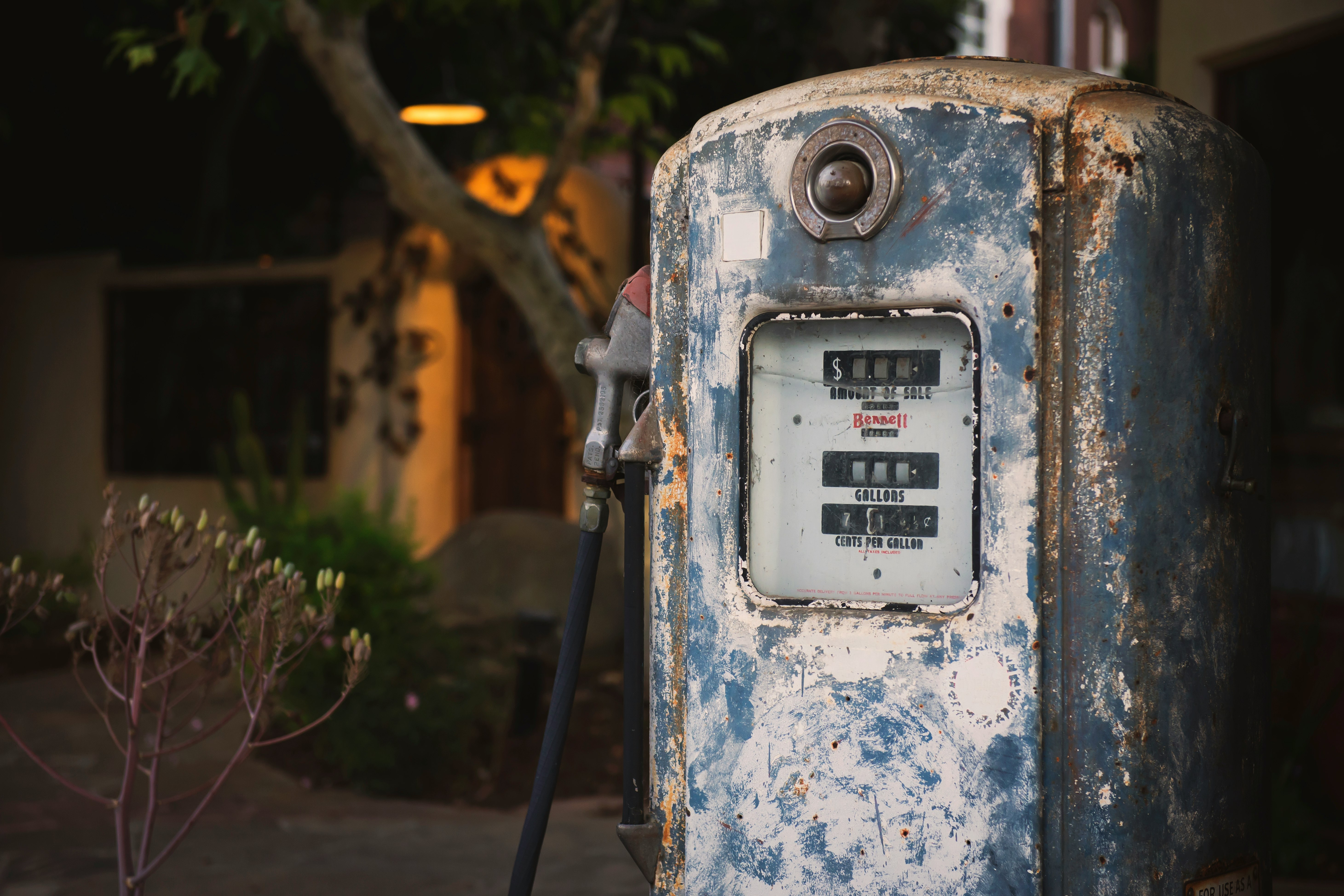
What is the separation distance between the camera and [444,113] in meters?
6.20

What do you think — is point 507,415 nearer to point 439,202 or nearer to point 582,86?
point 439,202

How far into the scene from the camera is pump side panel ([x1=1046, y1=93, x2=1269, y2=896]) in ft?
5.85

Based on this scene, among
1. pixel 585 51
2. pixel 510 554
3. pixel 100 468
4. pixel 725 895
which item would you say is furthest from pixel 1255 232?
pixel 100 468

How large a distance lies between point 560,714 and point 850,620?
599 mm

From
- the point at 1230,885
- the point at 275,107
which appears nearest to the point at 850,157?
the point at 1230,885

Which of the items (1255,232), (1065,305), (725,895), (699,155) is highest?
(699,155)

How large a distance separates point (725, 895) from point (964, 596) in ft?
1.97

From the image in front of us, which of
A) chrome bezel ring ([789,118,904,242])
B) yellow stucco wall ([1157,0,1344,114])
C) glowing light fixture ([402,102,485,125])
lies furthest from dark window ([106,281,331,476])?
chrome bezel ring ([789,118,904,242])

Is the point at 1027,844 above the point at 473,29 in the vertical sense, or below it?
below

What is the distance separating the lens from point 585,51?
5422 millimetres

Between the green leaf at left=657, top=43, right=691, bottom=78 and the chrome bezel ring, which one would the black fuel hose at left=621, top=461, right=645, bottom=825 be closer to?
the chrome bezel ring

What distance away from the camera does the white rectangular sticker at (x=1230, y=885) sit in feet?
6.04

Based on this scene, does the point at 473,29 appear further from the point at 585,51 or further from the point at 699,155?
the point at 699,155

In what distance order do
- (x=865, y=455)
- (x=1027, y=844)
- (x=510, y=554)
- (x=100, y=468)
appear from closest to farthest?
(x=1027, y=844) → (x=865, y=455) → (x=510, y=554) → (x=100, y=468)
